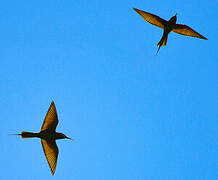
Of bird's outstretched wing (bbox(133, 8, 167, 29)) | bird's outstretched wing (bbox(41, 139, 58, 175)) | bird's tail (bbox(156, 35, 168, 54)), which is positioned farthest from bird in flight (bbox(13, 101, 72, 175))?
bird's outstretched wing (bbox(133, 8, 167, 29))

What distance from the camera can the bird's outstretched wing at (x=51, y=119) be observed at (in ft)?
50.7

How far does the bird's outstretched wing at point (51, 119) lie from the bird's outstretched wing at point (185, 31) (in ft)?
26.8

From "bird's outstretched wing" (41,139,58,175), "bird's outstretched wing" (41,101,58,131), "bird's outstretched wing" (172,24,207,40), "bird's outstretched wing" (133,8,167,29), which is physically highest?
"bird's outstretched wing" (133,8,167,29)

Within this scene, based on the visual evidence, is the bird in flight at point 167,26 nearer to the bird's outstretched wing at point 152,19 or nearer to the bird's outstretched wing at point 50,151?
the bird's outstretched wing at point 152,19

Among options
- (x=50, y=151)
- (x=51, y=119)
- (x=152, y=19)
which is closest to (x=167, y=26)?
(x=152, y=19)

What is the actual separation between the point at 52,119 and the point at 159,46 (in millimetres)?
6706

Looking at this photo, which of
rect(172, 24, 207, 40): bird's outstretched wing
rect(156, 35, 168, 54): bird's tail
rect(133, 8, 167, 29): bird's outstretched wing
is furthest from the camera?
rect(172, 24, 207, 40): bird's outstretched wing

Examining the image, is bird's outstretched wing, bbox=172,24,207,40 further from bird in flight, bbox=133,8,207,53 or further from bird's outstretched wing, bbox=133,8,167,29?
bird's outstretched wing, bbox=133,8,167,29

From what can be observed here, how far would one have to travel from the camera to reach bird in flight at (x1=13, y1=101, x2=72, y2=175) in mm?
15484

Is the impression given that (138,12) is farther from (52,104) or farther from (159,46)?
(52,104)

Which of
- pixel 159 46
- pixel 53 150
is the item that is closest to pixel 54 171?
pixel 53 150

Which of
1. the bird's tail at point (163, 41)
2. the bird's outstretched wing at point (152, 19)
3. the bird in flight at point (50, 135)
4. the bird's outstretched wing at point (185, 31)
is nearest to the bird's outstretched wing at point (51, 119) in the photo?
the bird in flight at point (50, 135)

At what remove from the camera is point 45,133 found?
1609 cm

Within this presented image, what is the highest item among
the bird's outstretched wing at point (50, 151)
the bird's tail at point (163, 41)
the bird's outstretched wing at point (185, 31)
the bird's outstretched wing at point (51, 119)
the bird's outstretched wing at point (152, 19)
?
the bird's outstretched wing at point (152, 19)
